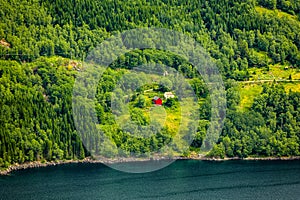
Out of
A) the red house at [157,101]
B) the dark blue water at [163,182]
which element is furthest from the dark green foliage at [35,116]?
the red house at [157,101]

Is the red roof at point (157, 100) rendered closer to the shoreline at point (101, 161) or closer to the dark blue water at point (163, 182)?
the shoreline at point (101, 161)

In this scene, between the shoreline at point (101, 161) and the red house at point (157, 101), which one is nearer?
the shoreline at point (101, 161)

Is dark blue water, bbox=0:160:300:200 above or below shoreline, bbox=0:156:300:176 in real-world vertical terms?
below

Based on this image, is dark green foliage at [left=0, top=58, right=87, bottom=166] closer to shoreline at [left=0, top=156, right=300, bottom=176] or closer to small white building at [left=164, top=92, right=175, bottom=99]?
shoreline at [left=0, top=156, right=300, bottom=176]

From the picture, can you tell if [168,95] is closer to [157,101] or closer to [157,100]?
[157,100]

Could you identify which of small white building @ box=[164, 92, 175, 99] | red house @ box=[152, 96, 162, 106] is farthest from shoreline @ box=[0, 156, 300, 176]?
A: small white building @ box=[164, 92, 175, 99]

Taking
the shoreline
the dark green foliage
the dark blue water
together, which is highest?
the dark green foliage

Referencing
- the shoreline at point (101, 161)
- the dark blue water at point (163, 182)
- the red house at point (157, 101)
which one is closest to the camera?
the dark blue water at point (163, 182)

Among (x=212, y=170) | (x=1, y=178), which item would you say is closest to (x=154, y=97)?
(x=212, y=170)
